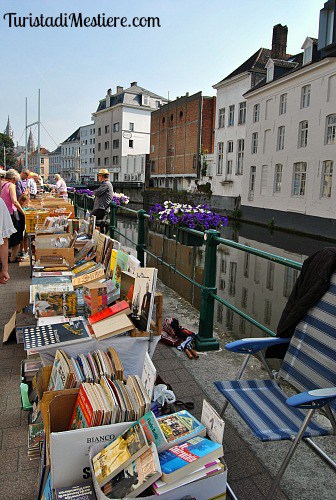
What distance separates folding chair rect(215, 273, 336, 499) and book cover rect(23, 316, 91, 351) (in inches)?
42.5

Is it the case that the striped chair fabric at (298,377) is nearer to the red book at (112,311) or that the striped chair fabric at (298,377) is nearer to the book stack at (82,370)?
the book stack at (82,370)

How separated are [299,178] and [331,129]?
155 inches

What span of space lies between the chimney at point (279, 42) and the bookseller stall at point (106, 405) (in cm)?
3829

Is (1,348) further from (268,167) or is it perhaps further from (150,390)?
(268,167)

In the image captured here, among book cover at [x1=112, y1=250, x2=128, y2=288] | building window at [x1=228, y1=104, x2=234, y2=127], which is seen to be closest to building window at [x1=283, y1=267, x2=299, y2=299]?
book cover at [x1=112, y1=250, x2=128, y2=288]

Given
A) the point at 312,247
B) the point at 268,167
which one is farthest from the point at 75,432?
the point at 268,167

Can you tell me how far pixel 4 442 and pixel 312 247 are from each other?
22.0 meters

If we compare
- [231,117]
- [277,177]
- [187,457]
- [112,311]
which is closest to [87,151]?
[231,117]

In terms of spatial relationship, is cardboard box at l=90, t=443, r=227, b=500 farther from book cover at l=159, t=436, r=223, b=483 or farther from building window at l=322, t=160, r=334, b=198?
building window at l=322, t=160, r=334, b=198

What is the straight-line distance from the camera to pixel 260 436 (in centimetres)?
217

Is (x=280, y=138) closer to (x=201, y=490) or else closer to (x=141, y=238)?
(x=141, y=238)

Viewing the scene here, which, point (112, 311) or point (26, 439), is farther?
point (112, 311)

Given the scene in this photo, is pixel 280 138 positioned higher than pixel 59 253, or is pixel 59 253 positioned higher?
pixel 280 138

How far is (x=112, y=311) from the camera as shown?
11.3ft
